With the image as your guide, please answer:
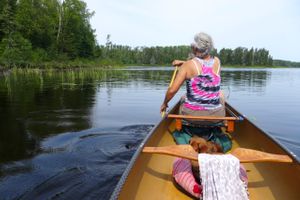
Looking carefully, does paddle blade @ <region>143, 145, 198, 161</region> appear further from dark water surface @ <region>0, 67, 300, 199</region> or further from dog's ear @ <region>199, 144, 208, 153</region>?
dark water surface @ <region>0, 67, 300, 199</region>

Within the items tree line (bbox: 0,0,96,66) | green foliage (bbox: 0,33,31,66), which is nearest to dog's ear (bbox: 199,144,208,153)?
green foliage (bbox: 0,33,31,66)

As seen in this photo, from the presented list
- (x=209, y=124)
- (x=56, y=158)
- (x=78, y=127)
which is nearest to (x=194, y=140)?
(x=209, y=124)

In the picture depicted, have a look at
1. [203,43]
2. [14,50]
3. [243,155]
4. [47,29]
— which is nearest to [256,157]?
[243,155]

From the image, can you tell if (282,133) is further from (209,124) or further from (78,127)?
(78,127)

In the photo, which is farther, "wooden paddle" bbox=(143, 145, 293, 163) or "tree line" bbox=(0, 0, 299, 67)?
"tree line" bbox=(0, 0, 299, 67)

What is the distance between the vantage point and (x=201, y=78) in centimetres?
436

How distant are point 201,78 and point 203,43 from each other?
475 mm

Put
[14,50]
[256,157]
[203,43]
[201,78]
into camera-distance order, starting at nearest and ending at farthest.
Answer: [256,157] → [203,43] → [201,78] → [14,50]

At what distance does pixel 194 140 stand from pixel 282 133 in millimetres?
5250

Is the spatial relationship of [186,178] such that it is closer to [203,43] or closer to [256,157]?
[256,157]

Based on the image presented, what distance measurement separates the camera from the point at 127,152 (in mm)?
6469

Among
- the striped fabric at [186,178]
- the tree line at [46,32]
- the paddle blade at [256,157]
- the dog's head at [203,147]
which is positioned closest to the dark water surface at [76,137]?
the striped fabric at [186,178]

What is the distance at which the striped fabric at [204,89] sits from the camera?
4344mm

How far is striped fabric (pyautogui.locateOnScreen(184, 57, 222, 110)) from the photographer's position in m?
4.34
